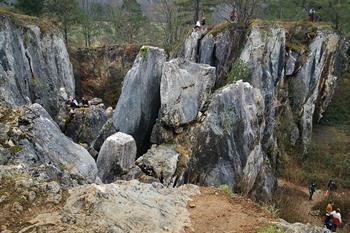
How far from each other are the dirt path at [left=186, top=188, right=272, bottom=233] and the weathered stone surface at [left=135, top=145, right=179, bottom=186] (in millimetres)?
9545

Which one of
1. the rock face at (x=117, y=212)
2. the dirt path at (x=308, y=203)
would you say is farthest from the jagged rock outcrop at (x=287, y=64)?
the rock face at (x=117, y=212)

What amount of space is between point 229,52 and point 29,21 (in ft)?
58.9

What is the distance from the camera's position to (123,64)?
47812 millimetres

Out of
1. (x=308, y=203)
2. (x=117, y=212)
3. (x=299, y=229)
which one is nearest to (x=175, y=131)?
(x=308, y=203)

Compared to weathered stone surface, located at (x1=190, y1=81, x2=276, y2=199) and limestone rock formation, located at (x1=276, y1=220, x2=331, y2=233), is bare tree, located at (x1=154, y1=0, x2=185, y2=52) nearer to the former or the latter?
weathered stone surface, located at (x1=190, y1=81, x2=276, y2=199)

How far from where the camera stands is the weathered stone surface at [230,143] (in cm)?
2400

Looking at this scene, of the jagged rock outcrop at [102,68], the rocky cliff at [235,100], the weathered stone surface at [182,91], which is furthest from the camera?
the jagged rock outcrop at [102,68]

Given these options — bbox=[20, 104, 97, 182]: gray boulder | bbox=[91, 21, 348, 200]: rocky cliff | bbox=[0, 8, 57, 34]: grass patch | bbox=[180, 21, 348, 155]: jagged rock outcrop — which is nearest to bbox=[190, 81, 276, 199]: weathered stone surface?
bbox=[91, 21, 348, 200]: rocky cliff

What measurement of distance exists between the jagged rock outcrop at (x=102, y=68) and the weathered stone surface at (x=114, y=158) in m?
24.5

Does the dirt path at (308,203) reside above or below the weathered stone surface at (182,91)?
below

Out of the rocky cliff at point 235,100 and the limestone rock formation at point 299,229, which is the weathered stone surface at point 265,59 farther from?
the limestone rock formation at point 299,229

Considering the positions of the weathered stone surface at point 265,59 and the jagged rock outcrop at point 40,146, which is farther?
the weathered stone surface at point 265,59

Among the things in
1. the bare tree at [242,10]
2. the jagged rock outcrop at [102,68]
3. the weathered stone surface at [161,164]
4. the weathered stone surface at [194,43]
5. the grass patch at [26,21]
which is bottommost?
the weathered stone surface at [161,164]

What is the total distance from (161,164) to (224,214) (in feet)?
38.2
